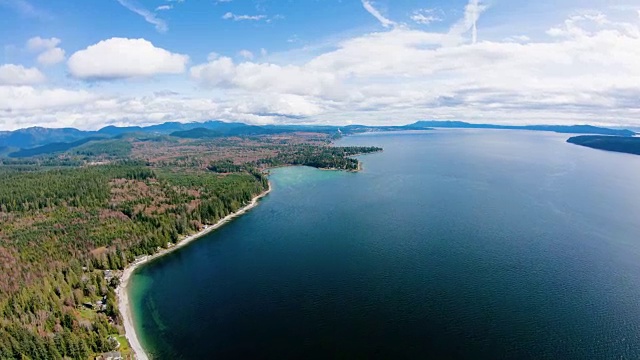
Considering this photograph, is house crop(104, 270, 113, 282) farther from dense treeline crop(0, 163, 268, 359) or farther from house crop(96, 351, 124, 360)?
house crop(96, 351, 124, 360)

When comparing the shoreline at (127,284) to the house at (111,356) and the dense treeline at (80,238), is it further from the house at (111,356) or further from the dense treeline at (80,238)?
the house at (111,356)

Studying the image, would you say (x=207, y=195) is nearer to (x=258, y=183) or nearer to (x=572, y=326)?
(x=258, y=183)

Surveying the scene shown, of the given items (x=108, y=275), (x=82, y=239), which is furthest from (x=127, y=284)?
(x=82, y=239)

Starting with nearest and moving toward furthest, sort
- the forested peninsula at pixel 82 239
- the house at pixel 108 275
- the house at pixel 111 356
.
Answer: the house at pixel 111 356, the forested peninsula at pixel 82 239, the house at pixel 108 275

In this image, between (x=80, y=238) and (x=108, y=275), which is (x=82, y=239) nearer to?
(x=80, y=238)

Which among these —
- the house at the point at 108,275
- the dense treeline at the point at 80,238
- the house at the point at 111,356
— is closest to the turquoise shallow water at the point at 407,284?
the house at the point at 108,275
